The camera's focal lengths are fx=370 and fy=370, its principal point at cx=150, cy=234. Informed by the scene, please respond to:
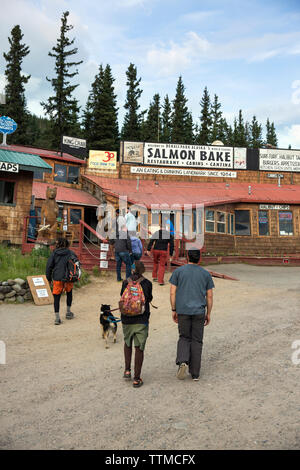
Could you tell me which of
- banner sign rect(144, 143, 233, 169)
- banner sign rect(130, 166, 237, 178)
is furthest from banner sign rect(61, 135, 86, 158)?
banner sign rect(144, 143, 233, 169)

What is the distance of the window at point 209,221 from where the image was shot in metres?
21.0

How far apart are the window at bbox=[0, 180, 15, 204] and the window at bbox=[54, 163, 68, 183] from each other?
30.1 feet

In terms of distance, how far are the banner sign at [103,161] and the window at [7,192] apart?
10.3 m

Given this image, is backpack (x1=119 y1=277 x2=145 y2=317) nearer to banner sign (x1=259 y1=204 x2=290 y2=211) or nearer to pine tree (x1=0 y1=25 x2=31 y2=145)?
banner sign (x1=259 y1=204 x2=290 y2=211)

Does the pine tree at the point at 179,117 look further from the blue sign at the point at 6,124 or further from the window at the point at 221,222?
the blue sign at the point at 6,124

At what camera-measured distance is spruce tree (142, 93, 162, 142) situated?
51.7 metres

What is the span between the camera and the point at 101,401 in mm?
4434

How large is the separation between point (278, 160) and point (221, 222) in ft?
28.4

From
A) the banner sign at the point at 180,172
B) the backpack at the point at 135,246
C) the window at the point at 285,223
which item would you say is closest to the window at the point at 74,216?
the banner sign at the point at 180,172

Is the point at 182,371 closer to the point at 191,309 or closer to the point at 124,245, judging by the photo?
the point at 191,309

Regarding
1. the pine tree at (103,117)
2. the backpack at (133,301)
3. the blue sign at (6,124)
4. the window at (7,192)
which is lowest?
the backpack at (133,301)

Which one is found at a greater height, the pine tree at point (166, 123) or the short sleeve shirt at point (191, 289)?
the pine tree at point (166, 123)

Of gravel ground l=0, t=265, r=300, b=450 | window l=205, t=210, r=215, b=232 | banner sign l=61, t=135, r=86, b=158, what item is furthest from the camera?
banner sign l=61, t=135, r=86, b=158
